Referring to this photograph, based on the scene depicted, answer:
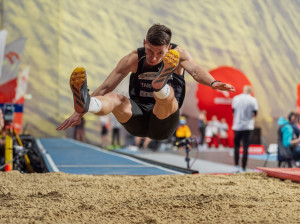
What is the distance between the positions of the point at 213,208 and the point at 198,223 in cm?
47

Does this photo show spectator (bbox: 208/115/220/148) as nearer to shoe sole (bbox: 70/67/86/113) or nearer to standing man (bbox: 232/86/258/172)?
standing man (bbox: 232/86/258/172)

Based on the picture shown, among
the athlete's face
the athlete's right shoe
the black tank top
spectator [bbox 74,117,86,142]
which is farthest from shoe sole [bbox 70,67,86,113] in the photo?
spectator [bbox 74,117,86,142]

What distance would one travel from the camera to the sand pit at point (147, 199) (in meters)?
2.96

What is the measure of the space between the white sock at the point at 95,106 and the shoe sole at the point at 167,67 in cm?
42

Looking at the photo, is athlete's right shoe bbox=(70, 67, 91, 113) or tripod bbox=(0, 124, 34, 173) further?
tripod bbox=(0, 124, 34, 173)

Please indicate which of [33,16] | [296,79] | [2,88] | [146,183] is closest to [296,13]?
[296,79]

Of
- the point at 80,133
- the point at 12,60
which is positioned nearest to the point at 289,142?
the point at 12,60

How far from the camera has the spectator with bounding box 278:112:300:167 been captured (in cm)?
619

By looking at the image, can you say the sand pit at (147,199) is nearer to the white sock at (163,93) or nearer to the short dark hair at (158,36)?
the white sock at (163,93)

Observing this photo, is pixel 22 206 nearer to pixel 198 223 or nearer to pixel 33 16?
pixel 198 223

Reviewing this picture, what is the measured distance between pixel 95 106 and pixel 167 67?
563 millimetres

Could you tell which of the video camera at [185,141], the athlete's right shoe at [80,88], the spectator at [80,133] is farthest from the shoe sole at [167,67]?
the spectator at [80,133]

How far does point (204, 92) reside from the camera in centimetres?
1178

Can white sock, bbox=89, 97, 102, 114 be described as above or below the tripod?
above
